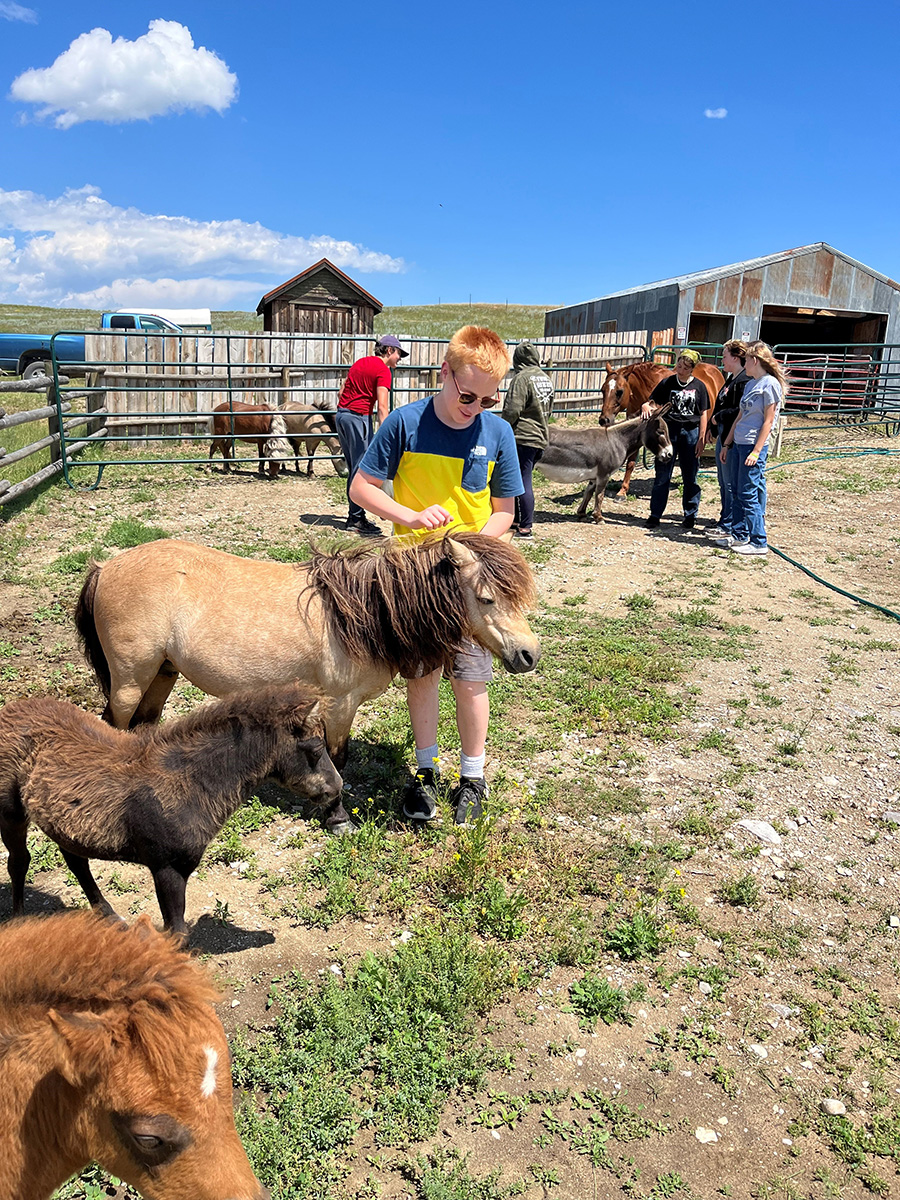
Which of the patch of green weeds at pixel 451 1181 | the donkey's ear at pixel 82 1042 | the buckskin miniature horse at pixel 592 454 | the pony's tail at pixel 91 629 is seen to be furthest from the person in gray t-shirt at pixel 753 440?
the donkey's ear at pixel 82 1042

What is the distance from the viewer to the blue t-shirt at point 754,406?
9117 millimetres

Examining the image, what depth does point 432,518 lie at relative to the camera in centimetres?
367

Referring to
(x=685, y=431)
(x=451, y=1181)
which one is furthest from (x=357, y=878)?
(x=685, y=431)

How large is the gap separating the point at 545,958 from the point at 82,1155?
78.5 inches

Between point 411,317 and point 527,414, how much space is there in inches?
2540

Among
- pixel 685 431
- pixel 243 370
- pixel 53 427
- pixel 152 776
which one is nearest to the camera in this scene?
pixel 152 776

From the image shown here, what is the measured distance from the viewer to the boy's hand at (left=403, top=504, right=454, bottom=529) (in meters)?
3.67

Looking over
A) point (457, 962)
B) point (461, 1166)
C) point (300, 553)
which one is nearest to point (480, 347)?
point (457, 962)

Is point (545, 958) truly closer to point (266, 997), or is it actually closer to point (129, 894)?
point (266, 997)

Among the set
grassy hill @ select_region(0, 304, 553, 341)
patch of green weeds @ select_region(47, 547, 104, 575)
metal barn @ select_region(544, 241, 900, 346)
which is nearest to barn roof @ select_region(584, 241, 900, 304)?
metal barn @ select_region(544, 241, 900, 346)

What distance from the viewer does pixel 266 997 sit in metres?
2.96

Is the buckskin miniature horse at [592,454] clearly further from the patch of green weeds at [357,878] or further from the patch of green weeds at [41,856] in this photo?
the patch of green weeds at [41,856]

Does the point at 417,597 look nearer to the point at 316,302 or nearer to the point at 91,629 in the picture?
the point at 91,629

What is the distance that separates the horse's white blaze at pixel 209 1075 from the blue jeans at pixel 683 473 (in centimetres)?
1010
